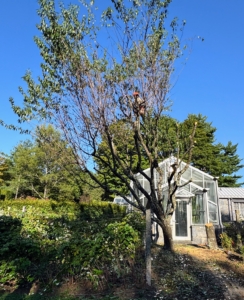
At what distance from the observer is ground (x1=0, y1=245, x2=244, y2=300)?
4.20m

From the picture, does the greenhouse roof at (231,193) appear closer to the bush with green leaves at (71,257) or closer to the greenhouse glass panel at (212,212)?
the greenhouse glass panel at (212,212)

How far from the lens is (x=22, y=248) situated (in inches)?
A: 200

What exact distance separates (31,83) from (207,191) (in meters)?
10.4

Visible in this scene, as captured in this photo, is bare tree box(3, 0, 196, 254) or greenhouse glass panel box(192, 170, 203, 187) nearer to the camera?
bare tree box(3, 0, 196, 254)

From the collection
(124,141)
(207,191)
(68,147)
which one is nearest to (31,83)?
(68,147)

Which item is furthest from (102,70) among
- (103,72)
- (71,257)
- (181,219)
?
(181,219)

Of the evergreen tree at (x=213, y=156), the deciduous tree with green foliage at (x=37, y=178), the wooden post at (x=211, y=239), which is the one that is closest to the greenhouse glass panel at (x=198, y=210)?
the wooden post at (x=211, y=239)

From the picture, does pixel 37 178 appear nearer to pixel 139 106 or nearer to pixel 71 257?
pixel 139 106

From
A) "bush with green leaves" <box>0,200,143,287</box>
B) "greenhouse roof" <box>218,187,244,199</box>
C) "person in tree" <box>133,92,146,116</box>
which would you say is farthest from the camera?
"greenhouse roof" <box>218,187,244,199</box>

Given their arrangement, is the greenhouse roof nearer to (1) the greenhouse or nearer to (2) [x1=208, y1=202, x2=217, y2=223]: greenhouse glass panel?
(1) the greenhouse

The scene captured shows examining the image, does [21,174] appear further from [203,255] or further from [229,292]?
[229,292]

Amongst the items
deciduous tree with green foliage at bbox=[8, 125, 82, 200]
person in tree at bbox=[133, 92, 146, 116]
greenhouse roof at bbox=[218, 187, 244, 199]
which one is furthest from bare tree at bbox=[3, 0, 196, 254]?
deciduous tree with green foliage at bbox=[8, 125, 82, 200]

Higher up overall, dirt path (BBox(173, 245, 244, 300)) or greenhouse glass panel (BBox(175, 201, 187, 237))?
greenhouse glass panel (BBox(175, 201, 187, 237))

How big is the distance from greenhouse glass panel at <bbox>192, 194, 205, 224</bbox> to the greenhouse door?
50 cm
